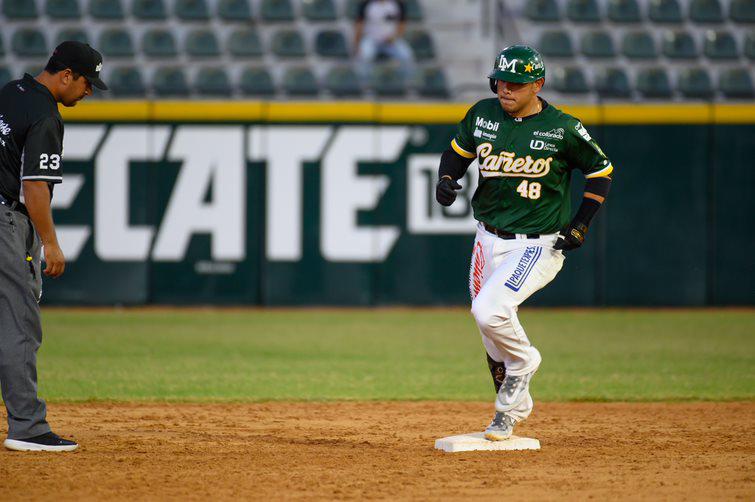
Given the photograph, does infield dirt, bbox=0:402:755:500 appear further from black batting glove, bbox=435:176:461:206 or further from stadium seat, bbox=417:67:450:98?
stadium seat, bbox=417:67:450:98

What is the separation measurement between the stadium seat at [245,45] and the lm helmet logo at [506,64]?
11.0 metres

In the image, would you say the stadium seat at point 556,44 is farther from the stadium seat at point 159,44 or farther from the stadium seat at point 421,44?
the stadium seat at point 159,44

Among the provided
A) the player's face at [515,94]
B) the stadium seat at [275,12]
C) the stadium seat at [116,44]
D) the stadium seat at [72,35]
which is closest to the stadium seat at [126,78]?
the stadium seat at [116,44]

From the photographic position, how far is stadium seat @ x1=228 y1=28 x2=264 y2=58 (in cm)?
1662

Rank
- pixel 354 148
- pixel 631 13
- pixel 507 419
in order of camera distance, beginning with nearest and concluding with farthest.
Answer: pixel 507 419 → pixel 354 148 → pixel 631 13

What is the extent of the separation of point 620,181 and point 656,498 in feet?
34.0

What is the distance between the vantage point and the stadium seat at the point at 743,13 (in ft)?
58.0

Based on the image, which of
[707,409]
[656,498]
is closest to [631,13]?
[707,409]

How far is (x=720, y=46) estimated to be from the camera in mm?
17188

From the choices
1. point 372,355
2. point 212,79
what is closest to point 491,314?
point 372,355

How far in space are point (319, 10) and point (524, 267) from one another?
11.8 metres

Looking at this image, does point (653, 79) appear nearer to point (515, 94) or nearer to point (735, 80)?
point (735, 80)

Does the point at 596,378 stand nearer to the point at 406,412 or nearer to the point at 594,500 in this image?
the point at 406,412

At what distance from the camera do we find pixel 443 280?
49.2ft
